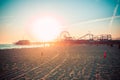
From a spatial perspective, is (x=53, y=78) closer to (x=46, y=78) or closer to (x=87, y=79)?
(x=46, y=78)

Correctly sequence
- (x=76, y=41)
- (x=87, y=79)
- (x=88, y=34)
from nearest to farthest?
(x=87, y=79)
(x=76, y=41)
(x=88, y=34)

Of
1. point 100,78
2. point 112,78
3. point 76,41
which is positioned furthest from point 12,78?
point 76,41

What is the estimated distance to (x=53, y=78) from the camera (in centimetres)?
1216

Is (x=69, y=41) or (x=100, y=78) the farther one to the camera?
(x=69, y=41)

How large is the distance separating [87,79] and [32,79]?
4458 millimetres

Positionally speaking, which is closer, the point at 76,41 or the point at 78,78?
the point at 78,78

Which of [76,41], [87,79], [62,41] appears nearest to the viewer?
[87,79]

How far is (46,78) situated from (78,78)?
105 inches

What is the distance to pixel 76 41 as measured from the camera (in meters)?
98.4

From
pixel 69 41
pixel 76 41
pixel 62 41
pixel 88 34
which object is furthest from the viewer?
pixel 88 34

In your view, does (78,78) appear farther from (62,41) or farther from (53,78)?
(62,41)

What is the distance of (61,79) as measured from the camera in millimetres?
11742

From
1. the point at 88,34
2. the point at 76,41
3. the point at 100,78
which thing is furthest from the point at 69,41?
the point at 100,78

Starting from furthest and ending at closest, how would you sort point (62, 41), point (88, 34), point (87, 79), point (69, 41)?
point (88, 34)
point (62, 41)
point (69, 41)
point (87, 79)
